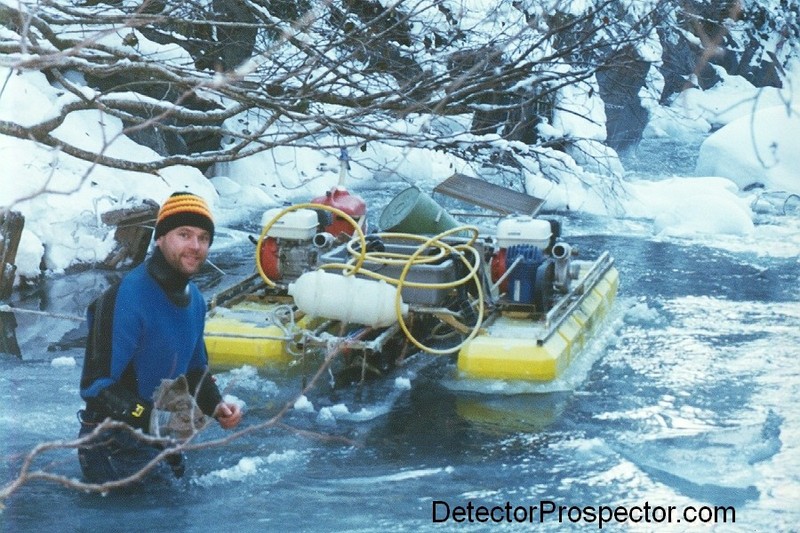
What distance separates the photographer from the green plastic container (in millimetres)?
8484

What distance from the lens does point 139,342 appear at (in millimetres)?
5035

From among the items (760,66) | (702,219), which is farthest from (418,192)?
(760,66)

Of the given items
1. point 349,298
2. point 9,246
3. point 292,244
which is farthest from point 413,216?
point 9,246

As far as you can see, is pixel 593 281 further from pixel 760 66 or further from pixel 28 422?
pixel 760 66

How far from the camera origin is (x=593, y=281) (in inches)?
359

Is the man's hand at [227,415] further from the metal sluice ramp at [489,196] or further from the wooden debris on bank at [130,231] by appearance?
the wooden debris on bank at [130,231]

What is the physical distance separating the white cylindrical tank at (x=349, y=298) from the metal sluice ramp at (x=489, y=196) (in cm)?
207

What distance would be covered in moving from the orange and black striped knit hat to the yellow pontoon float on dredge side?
5.45ft

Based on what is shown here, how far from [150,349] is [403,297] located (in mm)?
2596

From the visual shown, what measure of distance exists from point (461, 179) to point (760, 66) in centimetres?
2018

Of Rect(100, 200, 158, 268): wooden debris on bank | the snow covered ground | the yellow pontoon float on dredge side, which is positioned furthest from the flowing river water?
the snow covered ground

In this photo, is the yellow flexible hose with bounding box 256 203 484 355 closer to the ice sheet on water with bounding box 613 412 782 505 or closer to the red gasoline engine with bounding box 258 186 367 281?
the red gasoline engine with bounding box 258 186 367 281

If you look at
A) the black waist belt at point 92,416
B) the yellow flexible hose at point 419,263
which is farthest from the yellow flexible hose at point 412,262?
the black waist belt at point 92,416

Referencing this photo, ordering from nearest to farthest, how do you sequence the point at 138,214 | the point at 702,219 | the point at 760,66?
the point at 138,214, the point at 702,219, the point at 760,66
